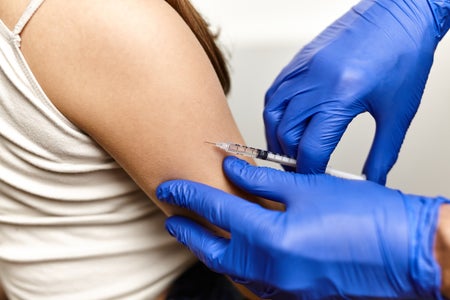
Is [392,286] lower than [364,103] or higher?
lower

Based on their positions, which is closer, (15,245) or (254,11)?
(15,245)

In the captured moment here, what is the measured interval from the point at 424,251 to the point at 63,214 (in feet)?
1.80

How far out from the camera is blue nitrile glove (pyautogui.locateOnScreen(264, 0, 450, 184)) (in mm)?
808

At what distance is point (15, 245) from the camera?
2.53ft

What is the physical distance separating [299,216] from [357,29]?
42 centimetres

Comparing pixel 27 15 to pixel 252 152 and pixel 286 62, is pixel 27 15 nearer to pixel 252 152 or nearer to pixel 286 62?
pixel 252 152

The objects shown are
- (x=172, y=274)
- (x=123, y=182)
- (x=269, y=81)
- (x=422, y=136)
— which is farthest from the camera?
(x=269, y=81)

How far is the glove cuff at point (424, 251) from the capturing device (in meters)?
0.61

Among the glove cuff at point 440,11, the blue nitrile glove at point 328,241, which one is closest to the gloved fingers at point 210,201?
the blue nitrile glove at point 328,241

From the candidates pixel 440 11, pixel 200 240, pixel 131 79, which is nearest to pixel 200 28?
pixel 131 79

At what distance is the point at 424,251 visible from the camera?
0.61 m

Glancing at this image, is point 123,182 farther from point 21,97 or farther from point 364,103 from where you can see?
point 364,103

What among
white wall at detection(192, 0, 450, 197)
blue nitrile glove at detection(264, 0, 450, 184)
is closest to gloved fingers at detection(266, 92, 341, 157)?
blue nitrile glove at detection(264, 0, 450, 184)

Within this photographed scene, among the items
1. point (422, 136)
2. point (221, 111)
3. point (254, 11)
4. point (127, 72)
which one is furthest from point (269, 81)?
point (127, 72)
